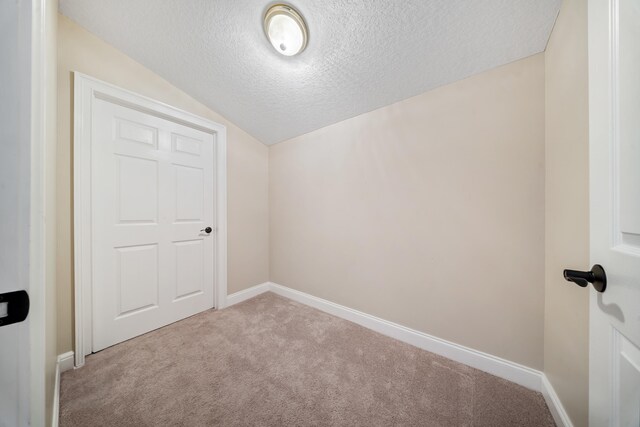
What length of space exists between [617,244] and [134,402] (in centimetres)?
218

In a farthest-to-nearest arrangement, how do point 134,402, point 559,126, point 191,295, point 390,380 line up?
point 191,295 → point 390,380 → point 134,402 → point 559,126

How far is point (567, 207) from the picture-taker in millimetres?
→ 983

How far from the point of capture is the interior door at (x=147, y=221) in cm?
158

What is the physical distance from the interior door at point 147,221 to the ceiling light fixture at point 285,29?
1254 millimetres

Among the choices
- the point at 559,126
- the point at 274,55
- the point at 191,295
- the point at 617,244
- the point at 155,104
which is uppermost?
the point at 274,55

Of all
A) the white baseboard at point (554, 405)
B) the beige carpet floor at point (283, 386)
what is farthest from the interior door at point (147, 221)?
the white baseboard at point (554, 405)

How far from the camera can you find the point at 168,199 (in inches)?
75.7

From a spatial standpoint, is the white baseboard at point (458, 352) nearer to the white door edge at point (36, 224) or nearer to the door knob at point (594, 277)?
the door knob at point (594, 277)

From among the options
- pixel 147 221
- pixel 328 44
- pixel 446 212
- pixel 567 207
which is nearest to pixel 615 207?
pixel 567 207

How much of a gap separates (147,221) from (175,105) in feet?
3.65

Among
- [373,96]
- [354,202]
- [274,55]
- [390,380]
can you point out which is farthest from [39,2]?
[390,380]

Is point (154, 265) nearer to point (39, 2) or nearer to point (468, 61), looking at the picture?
point (39, 2)

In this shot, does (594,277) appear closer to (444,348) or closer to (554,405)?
(554,405)

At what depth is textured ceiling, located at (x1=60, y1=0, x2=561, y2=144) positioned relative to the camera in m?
1.14
